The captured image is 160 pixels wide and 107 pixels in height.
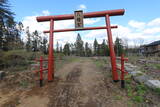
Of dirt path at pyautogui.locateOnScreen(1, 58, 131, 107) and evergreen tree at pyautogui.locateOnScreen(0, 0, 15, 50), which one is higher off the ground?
evergreen tree at pyautogui.locateOnScreen(0, 0, 15, 50)

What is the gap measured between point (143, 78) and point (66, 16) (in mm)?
3993

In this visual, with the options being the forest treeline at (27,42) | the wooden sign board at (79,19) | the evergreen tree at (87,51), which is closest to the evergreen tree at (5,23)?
the forest treeline at (27,42)

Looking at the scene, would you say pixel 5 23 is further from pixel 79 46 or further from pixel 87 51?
pixel 87 51

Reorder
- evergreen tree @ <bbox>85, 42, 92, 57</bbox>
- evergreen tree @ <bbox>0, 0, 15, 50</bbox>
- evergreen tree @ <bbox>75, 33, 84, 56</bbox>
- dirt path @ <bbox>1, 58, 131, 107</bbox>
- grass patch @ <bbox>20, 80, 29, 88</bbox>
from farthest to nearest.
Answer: evergreen tree @ <bbox>85, 42, 92, 57</bbox>
evergreen tree @ <bbox>75, 33, 84, 56</bbox>
evergreen tree @ <bbox>0, 0, 15, 50</bbox>
grass patch @ <bbox>20, 80, 29, 88</bbox>
dirt path @ <bbox>1, 58, 131, 107</bbox>

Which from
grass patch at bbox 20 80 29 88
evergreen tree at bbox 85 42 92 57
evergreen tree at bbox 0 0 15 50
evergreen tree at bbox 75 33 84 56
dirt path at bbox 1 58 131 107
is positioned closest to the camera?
dirt path at bbox 1 58 131 107

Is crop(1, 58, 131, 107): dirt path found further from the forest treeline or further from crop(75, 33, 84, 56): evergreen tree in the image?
crop(75, 33, 84, 56): evergreen tree

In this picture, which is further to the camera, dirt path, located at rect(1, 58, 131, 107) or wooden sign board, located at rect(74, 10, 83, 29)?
wooden sign board, located at rect(74, 10, 83, 29)

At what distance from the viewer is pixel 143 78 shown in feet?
10.3

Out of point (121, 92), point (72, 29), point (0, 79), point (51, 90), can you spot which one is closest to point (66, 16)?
point (72, 29)

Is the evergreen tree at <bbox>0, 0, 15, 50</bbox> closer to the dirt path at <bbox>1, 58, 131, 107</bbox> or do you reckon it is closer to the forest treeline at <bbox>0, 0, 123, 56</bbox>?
the forest treeline at <bbox>0, 0, 123, 56</bbox>

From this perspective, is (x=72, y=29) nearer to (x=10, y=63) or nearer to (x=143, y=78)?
(x=143, y=78)

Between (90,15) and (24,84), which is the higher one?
(90,15)

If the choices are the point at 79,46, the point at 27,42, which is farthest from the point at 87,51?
the point at 27,42

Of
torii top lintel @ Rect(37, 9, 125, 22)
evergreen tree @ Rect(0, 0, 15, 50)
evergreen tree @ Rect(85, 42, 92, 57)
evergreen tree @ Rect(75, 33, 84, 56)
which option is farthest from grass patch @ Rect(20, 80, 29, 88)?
evergreen tree @ Rect(85, 42, 92, 57)
